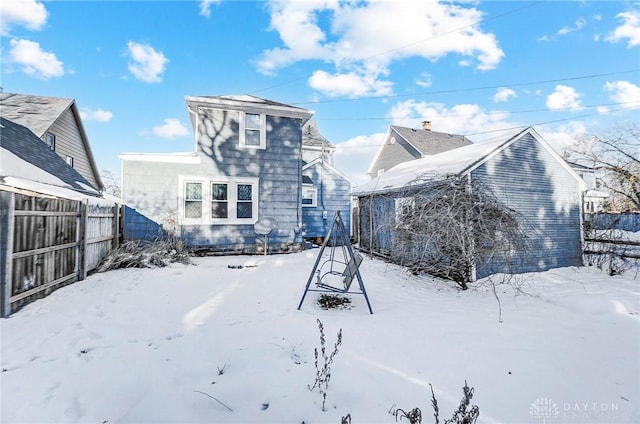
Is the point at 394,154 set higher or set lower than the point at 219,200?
higher

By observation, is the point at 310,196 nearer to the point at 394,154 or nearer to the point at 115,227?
the point at 115,227

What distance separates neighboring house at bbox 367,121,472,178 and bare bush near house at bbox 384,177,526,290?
44.3 feet

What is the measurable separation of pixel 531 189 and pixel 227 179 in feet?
33.5

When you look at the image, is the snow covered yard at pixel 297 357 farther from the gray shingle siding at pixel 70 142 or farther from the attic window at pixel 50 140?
the gray shingle siding at pixel 70 142

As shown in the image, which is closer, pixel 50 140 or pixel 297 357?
pixel 297 357

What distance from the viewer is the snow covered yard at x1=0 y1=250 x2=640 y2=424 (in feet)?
7.64

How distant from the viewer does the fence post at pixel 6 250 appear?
3.83 meters

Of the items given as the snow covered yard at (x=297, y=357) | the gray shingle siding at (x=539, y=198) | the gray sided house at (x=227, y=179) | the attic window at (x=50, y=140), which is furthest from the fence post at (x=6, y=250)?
the attic window at (x=50, y=140)

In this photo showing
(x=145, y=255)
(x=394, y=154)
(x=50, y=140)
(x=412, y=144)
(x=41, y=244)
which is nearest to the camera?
(x=41, y=244)

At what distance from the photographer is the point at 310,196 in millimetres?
15016

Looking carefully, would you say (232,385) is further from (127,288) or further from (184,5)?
(184,5)

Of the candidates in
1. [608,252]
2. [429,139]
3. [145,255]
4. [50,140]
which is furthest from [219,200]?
[429,139]

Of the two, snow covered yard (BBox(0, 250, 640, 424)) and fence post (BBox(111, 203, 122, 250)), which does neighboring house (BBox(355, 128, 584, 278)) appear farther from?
fence post (BBox(111, 203, 122, 250))

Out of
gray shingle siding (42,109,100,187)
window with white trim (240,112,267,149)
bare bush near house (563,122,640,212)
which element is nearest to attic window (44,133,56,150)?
gray shingle siding (42,109,100,187)
